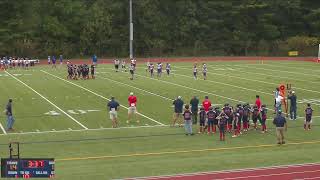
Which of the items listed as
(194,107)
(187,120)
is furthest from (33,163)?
(194,107)

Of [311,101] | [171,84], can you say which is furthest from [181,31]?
[311,101]

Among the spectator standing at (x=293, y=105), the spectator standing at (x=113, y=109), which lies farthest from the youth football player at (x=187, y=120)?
the spectator standing at (x=293, y=105)

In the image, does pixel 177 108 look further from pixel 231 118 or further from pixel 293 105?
pixel 293 105

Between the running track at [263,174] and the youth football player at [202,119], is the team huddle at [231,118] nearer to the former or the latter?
the youth football player at [202,119]

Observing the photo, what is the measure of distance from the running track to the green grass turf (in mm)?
625

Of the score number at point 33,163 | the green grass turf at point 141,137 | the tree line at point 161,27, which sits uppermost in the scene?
the tree line at point 161,27

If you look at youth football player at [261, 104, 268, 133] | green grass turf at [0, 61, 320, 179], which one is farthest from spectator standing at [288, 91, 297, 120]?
youth football player at [261, 104, 268, 133]

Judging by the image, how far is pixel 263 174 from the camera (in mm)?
16125

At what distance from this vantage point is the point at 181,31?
291ft

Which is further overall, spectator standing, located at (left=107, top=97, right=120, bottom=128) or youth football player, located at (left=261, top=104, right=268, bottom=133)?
spectator standing, located at (left=107, top=97, right=120, bottom=128)

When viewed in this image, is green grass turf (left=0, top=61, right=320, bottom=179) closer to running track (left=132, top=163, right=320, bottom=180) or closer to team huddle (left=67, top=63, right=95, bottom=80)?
running track (left=132, top=163, right=320, bottom=180)
